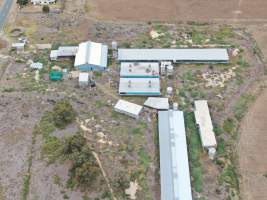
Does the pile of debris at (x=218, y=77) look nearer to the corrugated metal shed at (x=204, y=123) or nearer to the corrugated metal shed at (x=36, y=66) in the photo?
the corrugated metal shed at (x=204, y=123)

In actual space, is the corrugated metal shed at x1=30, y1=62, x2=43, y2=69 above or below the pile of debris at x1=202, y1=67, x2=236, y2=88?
above

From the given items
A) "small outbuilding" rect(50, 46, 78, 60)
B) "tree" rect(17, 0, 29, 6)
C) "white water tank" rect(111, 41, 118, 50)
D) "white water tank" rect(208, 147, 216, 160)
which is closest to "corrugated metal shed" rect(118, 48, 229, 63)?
"white water tank" rect(111, 41, 118, 50)

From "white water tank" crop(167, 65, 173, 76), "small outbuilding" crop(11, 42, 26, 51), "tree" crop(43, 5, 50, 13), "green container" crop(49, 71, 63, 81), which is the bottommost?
"green container" crop(49, 71, 63, 81)

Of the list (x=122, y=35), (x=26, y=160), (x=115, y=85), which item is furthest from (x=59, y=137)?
(x=122, y=35)

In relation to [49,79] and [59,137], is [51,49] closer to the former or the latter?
[49,79]

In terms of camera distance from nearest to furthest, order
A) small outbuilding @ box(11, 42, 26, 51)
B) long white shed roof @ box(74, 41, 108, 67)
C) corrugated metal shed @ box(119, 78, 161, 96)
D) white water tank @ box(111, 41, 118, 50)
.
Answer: corrugated metal shed @ box(119, 78, 161, 96), long white shed roof @ box(74, 41, 108, 67), white water tank @ box(111, 41, 118, 50), small outbuilding @ box(11, 42, 26, 51)

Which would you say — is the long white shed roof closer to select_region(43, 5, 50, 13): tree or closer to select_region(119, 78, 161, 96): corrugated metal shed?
select_region(119, 78, 161, 96): corrugated metal shed

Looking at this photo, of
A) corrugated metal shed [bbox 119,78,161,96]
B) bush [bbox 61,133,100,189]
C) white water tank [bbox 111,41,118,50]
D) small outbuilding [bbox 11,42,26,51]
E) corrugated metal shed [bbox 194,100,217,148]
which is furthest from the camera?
small outbuilding [bbox 11,42,26,51]

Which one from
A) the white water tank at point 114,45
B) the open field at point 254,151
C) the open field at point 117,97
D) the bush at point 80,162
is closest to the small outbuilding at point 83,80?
the open field at point 117,97
